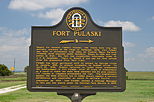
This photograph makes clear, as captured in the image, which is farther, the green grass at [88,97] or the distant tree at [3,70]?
the distant tree at [3,70]

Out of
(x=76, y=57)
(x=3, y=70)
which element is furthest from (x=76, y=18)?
(x=3, y=70)

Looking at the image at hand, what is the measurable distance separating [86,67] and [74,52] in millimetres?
642

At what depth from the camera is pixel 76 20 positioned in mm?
7605

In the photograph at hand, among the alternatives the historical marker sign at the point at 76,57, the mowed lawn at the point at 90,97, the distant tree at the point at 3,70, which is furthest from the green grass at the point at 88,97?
the distant tree at the point at 3,70

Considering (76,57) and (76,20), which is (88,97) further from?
(76,20)

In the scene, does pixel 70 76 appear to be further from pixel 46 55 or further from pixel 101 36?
pixel 101 36

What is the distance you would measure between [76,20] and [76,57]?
4.20 feet

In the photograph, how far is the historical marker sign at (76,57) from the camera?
7.35 meters

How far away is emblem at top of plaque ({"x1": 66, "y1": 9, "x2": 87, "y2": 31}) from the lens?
24.9 feet

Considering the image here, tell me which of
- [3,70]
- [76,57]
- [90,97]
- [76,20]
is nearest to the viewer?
[76,57]

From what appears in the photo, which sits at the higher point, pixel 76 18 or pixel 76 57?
pixel 76 18

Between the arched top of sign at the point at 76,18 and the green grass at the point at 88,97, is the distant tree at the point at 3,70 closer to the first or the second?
the green grass at the point at 88,97

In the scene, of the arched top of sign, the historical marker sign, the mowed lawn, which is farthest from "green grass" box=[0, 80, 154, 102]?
the arched top of sign

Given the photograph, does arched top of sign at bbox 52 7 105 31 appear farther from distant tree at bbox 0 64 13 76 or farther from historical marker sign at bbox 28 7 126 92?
distant tree at bbox 0 64 13 76
